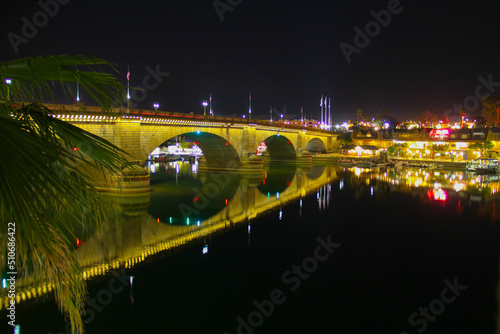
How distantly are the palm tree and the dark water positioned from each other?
31.9 ft

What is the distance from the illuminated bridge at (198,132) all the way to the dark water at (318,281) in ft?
17.0

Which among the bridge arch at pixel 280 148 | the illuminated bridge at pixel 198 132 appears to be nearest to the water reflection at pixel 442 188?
the illuminated bridge at pixel 198 132

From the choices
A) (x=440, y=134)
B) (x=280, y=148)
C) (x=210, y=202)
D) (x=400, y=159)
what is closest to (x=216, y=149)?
(x=210, y=202)

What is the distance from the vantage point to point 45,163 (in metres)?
1.84

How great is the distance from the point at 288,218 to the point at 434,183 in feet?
84.1

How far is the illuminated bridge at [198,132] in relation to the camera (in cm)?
2857

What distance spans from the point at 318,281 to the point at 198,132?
3222 cm

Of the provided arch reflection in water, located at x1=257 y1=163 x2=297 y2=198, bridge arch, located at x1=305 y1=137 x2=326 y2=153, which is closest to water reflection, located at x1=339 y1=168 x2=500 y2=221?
A: arch reflection in water, located at x1=257 y1=163 x2=297 y2=198

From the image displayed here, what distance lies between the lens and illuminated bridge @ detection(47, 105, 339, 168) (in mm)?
28566

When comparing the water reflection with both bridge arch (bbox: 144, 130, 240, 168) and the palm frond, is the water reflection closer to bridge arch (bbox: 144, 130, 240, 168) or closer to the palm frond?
bridge arch (bbox: 144, 130, 240, 168)

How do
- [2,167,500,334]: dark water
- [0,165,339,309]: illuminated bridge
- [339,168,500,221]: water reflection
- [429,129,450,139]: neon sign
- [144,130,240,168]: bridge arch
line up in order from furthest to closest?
[429,129,450,139]: neon sign, [144,130,240,168]: bridge arch, [339,168,500,221]: water reflection, [0,165,339,309]: illuminated bridge, [2,167,500,334]: dark water

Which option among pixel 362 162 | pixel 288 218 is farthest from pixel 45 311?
pixel 362 162

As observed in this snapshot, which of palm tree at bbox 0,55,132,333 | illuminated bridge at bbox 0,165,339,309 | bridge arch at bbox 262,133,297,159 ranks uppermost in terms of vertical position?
bridge arch at bbox 262,133,297,159

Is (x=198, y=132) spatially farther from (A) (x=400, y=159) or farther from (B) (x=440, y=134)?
(B) (x=440, y=134)
